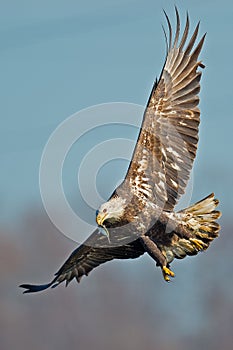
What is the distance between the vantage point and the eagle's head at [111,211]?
18.7 metres

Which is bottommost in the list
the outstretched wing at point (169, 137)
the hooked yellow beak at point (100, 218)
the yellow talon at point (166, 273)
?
the yellow talon at point (166, 273)

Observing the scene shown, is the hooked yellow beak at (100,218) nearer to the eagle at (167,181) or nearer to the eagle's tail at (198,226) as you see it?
the eagle at (167,181)

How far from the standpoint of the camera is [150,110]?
19172mm

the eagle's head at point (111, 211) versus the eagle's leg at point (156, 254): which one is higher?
the eagle's head at point (111, 211)

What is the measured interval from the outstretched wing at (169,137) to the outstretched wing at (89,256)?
921 mm

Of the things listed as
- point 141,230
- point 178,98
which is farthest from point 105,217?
point 178,98

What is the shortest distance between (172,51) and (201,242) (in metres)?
2.54

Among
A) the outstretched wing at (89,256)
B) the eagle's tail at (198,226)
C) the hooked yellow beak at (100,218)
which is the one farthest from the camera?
the outstretched wing at (89,256)

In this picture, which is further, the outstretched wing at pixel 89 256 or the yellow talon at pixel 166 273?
the outstretched wing at pixel 89 256

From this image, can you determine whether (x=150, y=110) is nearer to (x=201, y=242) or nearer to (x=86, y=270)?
(x=201, y=242)

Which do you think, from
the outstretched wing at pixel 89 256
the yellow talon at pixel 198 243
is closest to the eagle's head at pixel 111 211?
the outstretched wing at pixel 89 256

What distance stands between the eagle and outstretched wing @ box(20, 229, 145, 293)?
1.35 ft

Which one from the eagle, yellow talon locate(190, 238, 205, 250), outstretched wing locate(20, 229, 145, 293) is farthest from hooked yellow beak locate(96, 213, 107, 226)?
yellow talon locate(190, 238, 205, 250)

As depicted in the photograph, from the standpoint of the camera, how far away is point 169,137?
63.1 ft
